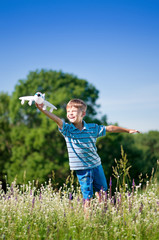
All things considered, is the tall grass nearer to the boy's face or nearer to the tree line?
the boy's face

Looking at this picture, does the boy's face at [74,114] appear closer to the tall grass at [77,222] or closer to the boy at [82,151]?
the boy at [82,151]

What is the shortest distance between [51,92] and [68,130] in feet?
50.8

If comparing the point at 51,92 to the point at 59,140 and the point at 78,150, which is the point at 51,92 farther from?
the point at 78,150

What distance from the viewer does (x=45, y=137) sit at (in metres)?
18.5

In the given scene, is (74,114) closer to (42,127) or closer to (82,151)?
(82,151)

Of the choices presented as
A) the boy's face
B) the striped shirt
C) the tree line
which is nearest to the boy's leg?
the striped shirt

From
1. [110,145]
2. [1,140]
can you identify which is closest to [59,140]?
[110,145]

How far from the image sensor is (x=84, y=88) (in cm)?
1952

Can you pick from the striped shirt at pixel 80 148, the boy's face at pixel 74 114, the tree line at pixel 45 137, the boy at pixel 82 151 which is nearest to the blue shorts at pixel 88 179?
the boy at pixel 82 151

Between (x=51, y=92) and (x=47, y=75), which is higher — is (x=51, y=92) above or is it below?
below

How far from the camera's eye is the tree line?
17.8m

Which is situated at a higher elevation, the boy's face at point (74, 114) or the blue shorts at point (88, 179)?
the boy's face at point (74, 114)

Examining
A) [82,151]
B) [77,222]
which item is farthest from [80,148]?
[77,222]

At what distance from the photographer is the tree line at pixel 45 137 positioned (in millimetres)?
17766
